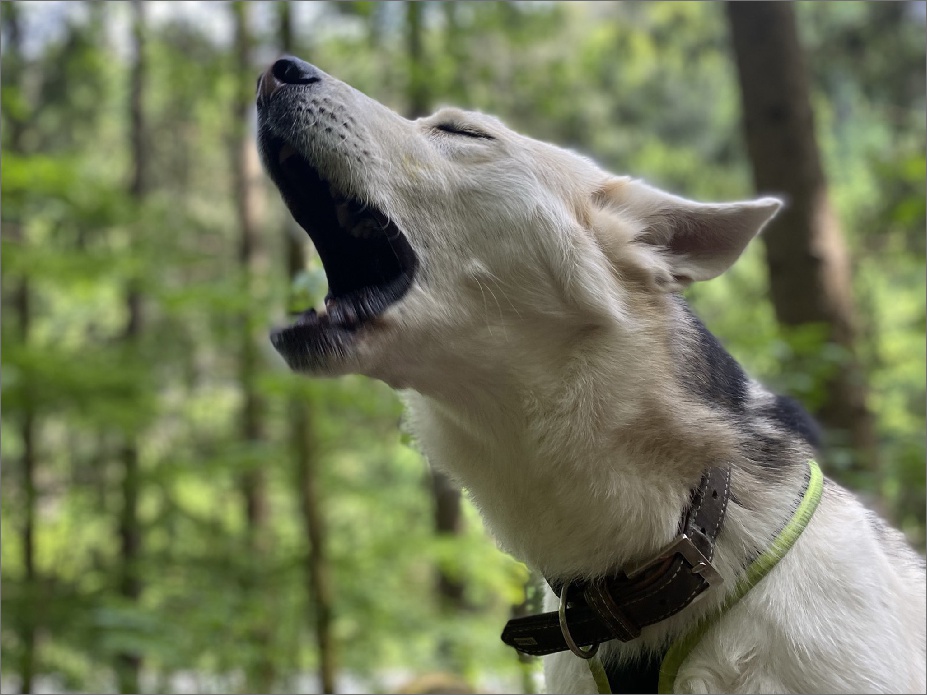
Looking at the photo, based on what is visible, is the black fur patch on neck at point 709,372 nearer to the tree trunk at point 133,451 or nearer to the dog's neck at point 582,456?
the dog's neck at point 582,456

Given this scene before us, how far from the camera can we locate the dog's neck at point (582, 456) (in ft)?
6.75

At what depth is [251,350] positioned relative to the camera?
675 cm

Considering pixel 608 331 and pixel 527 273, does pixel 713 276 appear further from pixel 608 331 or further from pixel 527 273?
pixel 527 273

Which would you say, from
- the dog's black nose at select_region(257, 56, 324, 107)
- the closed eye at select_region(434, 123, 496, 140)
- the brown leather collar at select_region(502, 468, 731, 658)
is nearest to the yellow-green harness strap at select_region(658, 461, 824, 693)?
the brown leather collar at select_region(502, 468, 731, 658)

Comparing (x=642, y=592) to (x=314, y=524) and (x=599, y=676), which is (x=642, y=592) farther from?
(x=314, y=524)

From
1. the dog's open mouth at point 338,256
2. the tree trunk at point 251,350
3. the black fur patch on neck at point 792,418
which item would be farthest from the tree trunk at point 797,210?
the dog's open mouth at point 338,256

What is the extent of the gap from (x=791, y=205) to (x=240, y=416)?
24.0ft

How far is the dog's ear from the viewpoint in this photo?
2.30 meters

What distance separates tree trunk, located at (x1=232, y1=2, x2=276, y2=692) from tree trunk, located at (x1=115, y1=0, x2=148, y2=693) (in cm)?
93

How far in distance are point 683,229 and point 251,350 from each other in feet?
16.5

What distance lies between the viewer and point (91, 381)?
5.86 metres

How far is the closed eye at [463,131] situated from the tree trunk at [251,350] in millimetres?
3061

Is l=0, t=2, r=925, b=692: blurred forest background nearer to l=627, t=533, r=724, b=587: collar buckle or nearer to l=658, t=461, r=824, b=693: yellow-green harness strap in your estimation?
l=658, t=461, r=824, b=693: yellow-green harness strap

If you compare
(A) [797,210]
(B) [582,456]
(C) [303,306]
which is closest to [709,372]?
(B) [582,456]
